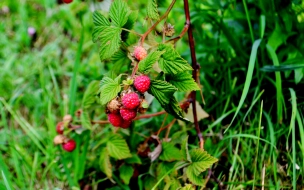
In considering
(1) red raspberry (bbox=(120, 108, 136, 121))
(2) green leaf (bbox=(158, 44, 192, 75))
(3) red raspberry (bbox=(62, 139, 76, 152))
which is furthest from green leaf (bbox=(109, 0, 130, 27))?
(3) red raspberry (bbox=(62, 139, 76, 152))

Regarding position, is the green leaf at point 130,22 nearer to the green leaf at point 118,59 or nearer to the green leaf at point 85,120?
the green leaf at point 118,59

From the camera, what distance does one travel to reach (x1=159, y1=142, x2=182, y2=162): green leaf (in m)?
1.39

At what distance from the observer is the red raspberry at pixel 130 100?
1076mm

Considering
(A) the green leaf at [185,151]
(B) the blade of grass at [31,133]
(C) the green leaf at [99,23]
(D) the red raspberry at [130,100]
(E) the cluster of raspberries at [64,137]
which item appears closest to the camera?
(D) the red raspberry at [130,100]

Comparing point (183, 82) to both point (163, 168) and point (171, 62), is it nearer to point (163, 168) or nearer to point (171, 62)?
point (171, 62)

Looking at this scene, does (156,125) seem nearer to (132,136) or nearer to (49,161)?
(132,136)

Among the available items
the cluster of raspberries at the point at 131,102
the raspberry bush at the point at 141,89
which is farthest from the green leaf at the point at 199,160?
the cluster of raspberries at the point at 131,102

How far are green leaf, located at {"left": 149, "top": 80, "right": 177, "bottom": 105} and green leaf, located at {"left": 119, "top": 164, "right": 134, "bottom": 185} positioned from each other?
0.46 meters

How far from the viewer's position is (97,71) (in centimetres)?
216

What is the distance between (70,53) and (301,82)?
53.8 inches

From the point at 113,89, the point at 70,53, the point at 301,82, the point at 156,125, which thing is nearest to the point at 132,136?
the point at 156,125

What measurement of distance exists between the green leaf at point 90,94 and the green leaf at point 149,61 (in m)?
0.39

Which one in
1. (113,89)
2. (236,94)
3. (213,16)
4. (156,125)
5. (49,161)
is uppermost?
(213,16)

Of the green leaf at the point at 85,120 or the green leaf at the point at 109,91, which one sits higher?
the green leaf at the point at 109,91
